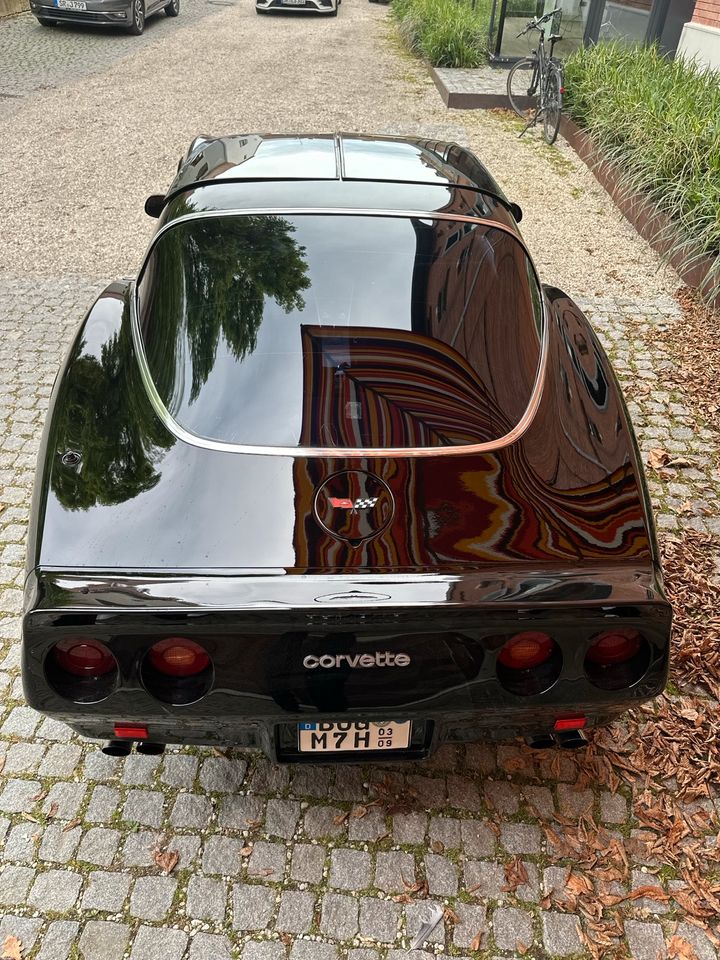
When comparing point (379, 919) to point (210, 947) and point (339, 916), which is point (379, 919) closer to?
point (339, 916)

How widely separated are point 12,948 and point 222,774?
745 millimetres

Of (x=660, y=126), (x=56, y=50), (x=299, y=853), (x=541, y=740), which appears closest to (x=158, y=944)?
(x=299, y=853)

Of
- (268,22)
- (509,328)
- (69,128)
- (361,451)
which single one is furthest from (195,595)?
(268,22)

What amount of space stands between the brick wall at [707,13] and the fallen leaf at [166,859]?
11.9m

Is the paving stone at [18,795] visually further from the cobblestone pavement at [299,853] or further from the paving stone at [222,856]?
the paving stone at [222,856]

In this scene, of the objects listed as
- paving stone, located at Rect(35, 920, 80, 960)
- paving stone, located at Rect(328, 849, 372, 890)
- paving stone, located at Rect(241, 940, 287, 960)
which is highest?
paving stone, located at Rect(328, 849, 372, 890)

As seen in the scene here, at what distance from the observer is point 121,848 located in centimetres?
235

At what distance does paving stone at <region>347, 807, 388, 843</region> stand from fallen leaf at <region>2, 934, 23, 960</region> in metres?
0.97

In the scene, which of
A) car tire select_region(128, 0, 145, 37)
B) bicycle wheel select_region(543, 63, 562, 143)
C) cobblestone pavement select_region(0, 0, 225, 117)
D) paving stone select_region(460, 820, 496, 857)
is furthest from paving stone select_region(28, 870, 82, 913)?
car tire select_region(128, 0, 145, 37)

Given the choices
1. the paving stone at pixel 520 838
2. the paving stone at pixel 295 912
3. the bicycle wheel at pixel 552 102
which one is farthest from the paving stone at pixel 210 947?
the bicycle wheel at pixel 552 102

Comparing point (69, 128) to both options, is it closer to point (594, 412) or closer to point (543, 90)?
point (543, 90)

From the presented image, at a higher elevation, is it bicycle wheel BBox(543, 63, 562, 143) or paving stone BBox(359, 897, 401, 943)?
bicycle wheel BBox(543, 63, 562, 143)

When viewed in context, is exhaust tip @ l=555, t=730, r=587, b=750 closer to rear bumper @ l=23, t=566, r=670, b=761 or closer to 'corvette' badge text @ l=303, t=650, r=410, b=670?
rear bumper @ l=23, t=566, r=670, b=761

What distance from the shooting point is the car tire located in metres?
13.6
